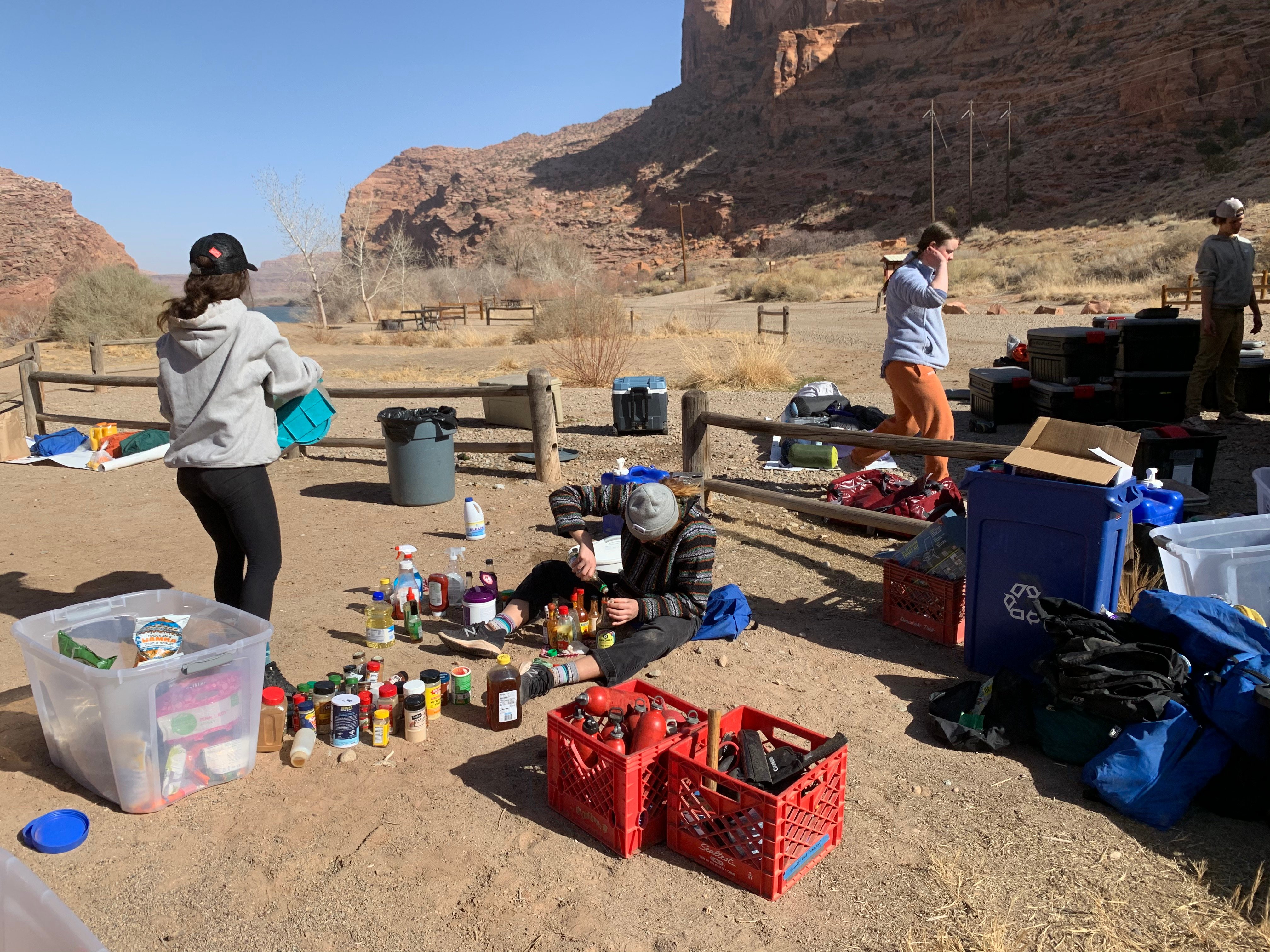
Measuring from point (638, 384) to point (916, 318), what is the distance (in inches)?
160

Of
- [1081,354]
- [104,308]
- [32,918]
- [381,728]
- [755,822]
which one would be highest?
[104,308]

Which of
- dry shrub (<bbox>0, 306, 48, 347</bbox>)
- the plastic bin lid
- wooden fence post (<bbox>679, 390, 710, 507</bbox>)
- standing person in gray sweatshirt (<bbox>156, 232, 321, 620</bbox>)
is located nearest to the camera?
standing person in gray sweatshirt (<bbox>156, 232, 321, 620</bbox>)

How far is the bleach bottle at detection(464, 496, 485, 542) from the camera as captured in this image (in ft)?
20.2

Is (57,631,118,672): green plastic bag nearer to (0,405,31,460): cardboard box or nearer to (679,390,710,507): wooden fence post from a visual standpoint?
(679,390,710,507): wooden fence post

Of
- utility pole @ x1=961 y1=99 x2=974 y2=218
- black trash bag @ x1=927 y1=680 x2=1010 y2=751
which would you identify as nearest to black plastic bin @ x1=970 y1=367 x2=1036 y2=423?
black trash bag @ x1=927 y1=680 x2=1010 y2=751

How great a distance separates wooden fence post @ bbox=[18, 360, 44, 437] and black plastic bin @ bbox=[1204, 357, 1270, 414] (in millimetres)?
12199

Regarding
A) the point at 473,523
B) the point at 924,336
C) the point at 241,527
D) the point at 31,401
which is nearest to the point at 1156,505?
the point at 924,336

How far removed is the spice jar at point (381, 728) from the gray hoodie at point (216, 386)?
1052 mm

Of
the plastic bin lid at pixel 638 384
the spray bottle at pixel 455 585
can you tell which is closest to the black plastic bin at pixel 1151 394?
the plastic bin lid at pixel 638 384

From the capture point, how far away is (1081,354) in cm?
862

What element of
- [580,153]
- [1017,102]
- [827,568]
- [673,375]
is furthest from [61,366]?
[580,153]

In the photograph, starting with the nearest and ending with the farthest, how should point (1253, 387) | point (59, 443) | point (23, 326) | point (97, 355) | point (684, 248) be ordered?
point (1253, 387) < point (59, 443) < point (97, 355) < point (23, 326) < point (684, 248)

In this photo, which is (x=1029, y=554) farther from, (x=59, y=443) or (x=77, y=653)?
(x=59, y=443)

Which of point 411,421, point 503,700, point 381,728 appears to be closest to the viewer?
point 381,728
